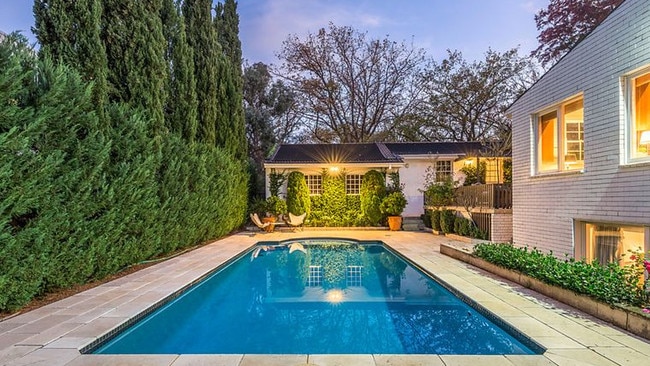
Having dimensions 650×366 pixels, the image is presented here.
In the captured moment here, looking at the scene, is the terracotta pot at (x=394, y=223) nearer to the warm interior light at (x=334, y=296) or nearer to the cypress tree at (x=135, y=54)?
the warm interior light at (x=334, y=296)

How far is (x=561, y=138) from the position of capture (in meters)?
7.17

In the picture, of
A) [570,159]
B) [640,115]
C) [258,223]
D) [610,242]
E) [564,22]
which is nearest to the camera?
[640,115]

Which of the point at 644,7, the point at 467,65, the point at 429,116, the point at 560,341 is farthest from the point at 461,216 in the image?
the point at 467,65

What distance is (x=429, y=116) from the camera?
25.0 meters

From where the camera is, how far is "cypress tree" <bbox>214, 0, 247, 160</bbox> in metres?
14.1

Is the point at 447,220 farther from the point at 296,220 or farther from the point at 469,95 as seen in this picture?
the point at 469,95

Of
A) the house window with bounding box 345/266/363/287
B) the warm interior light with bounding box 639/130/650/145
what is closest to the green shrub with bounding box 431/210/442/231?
the house window with bounding box 345/266/363/287

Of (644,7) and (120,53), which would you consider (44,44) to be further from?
(644,7)

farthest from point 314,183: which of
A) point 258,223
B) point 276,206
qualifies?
point 258,223

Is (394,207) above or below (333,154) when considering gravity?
below

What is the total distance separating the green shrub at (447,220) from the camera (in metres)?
13.4

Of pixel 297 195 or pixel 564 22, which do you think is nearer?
pixel 297 195

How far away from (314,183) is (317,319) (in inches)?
488

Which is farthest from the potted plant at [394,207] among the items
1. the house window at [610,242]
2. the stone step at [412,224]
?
the house window at [610,242]
